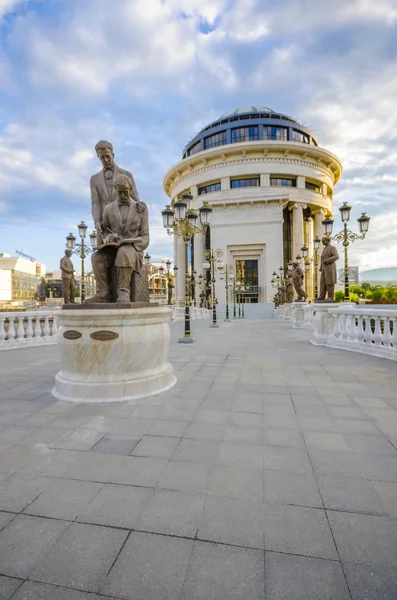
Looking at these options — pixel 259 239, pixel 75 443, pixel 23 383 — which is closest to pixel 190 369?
pixel 23 383

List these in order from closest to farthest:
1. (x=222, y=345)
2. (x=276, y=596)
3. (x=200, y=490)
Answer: (x=276, y=596) < (x=200, y=490) < (x=222, y=345)

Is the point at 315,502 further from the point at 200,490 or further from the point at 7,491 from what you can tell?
the point at 7,491

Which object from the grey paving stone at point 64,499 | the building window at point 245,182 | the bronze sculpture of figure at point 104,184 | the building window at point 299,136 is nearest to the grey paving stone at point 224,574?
the grey paving stone at point 64,499

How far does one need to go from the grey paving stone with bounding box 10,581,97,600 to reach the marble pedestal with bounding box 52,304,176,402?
2.80 metres

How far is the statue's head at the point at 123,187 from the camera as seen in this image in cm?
493

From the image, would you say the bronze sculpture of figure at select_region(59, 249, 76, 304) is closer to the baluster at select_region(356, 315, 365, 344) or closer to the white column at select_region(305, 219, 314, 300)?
the baluster at select_region(356, 315, 365, 344)

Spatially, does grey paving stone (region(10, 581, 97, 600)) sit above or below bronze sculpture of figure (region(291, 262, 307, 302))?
below

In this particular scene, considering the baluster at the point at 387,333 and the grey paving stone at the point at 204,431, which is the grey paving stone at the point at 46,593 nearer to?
the grey paving stone at the point at 204,431

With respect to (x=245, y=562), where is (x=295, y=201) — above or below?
above

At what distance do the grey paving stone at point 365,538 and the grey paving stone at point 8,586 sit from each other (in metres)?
1.68

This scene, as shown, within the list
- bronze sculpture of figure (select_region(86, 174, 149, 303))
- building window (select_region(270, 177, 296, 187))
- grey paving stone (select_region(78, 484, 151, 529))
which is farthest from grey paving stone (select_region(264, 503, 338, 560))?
building window (select_region(270, 177, 296, 187))

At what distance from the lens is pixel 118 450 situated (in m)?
2.86

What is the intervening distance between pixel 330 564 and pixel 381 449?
1.64 meters

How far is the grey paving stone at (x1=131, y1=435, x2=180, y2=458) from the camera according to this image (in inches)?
110
